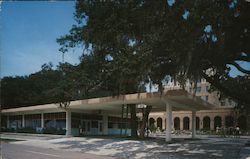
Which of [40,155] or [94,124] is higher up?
[40,155]

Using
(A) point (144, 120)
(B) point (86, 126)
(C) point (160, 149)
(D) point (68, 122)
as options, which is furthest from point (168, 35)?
(B) point (86, 126)

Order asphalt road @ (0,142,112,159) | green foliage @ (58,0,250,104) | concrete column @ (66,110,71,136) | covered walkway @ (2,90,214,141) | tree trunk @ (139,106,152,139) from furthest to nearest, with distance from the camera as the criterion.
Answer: concrete column @ (66,110,71,136) → tree trunk @ (139,106,152,139) → covered walkway @ (2,90,214,141) → asphalt road @ (0,142,112,159) → green foliage @ (58,0,250,104)

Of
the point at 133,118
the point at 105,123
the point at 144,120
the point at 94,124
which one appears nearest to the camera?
the point at 144,120

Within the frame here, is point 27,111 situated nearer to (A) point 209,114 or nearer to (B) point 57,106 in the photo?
(B) point 57,106

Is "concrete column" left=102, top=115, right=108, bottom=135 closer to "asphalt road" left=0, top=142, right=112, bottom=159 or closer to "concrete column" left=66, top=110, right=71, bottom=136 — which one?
"concrete column" left=66, top=110, right=71, bottom=136

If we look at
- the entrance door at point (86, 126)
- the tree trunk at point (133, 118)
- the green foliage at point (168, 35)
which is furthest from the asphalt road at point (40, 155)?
the entrance door at point (86, 126)

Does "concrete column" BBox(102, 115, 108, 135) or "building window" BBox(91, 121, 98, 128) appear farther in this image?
"concrete column" BBox(102, 115, 108, 135)

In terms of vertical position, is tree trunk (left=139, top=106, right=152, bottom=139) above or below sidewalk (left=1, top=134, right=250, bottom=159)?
above

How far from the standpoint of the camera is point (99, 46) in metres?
15.9

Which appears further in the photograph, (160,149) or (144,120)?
(144,120)

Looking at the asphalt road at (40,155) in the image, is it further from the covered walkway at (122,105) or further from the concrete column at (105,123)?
the concrete column at (105,123)

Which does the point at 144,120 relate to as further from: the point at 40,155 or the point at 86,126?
the point at 40,155

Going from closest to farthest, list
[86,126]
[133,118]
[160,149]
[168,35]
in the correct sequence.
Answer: [168,35], [160,149], [133,118], [86,126]

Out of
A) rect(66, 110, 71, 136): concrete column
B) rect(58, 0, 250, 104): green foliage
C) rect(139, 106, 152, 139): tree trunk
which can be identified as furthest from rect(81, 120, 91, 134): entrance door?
rect(58, 0, 250, 104): green foliage
